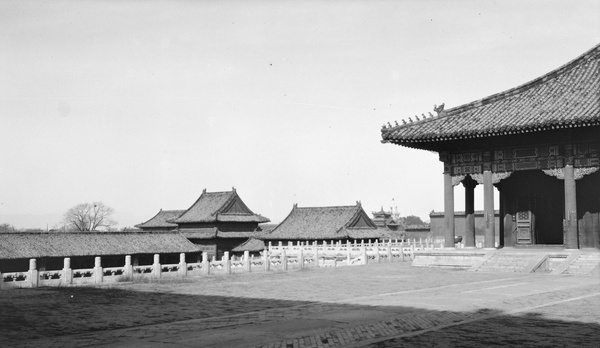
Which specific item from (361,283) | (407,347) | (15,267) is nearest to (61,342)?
(407,347)

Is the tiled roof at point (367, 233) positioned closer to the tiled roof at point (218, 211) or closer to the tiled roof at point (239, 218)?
the tiled roof at point (239, 218)

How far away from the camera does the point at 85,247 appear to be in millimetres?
47125

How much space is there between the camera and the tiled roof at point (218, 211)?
68.9 metres

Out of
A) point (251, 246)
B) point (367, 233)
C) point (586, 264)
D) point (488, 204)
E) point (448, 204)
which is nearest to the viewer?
point (586, 264)

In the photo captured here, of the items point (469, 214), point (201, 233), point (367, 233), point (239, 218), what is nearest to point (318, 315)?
point (469, 214)

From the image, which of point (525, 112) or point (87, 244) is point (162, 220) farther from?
point (525, 112)

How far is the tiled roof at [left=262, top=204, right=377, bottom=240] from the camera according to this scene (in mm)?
64562

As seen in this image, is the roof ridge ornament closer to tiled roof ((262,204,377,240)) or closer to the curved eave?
the curved eave

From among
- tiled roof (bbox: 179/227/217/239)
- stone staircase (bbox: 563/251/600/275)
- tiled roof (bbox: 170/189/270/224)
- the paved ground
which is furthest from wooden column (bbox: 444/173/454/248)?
tiled roof (bbox: 170/189/270/224)

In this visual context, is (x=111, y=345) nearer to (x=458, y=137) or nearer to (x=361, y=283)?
(x=361, y=283)

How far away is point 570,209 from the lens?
88.7ft

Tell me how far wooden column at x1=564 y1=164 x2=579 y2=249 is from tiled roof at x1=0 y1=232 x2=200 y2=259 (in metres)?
32.4

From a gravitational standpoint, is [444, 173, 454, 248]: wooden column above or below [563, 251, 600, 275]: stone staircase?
above

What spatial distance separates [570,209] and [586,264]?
257 centimetres
